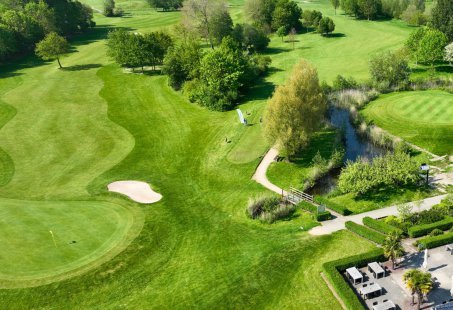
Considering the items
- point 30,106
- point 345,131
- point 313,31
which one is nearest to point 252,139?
point 345,131

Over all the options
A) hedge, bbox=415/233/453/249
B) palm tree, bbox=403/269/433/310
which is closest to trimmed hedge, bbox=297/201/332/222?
hedge, bbox=415/233/453/249

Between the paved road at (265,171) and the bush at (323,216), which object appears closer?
the bush at (323,216)

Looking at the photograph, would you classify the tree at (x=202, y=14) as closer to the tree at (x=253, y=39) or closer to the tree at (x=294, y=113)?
the tree at (x=253, y=39)

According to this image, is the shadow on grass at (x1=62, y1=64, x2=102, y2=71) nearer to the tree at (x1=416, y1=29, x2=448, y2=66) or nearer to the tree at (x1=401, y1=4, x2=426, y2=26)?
the tree at (x1=416, y1=29, x2=448, y2=66)

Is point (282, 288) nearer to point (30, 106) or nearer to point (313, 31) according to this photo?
point (30, 106)

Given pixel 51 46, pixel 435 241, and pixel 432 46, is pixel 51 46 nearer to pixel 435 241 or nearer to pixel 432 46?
pixel 432 46

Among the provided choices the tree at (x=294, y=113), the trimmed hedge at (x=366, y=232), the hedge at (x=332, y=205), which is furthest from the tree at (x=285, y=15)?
the trimmed hedge at (x=366, y=232)
